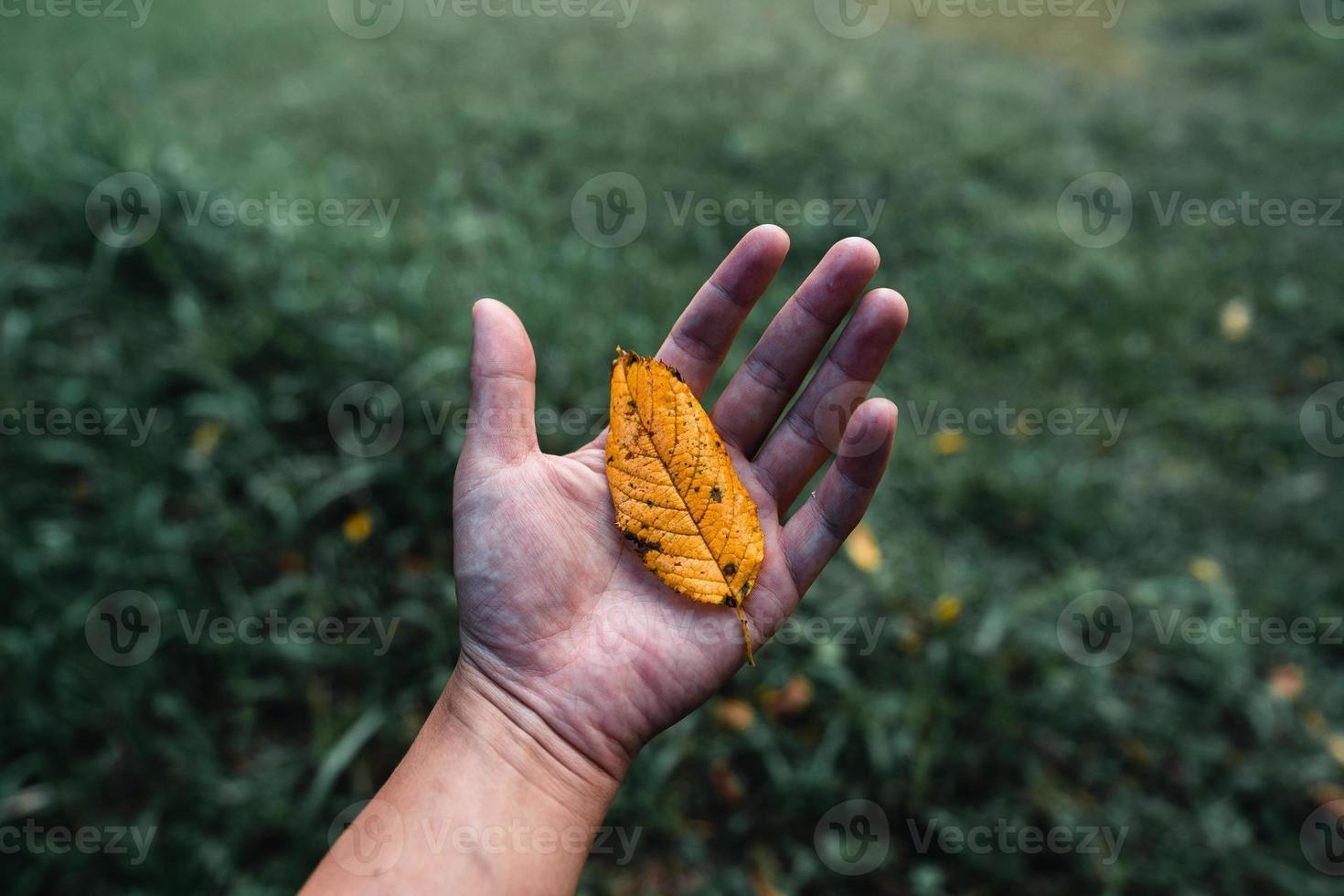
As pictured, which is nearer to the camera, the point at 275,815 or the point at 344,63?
the point at 275,815

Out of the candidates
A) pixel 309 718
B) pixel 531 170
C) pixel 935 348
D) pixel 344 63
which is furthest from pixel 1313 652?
pixel 344 63

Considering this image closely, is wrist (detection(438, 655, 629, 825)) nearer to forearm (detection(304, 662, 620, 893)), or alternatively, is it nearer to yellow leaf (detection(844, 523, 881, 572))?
forearm (detection(304, 662, 620, 893))

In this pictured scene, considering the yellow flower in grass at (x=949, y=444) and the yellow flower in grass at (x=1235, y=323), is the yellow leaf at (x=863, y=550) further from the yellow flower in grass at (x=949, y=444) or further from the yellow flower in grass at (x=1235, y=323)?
the yellow flower in grass at (x=1235, y=323)

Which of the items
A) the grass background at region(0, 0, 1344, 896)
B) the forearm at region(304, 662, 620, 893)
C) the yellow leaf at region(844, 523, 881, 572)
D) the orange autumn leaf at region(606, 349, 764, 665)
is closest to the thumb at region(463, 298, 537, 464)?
the orange autumn leaf at region(606, 349, 764, 665)

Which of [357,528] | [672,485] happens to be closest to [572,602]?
[672,485]

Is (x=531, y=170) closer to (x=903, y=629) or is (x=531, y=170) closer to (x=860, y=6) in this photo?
(x=903, y=629)
